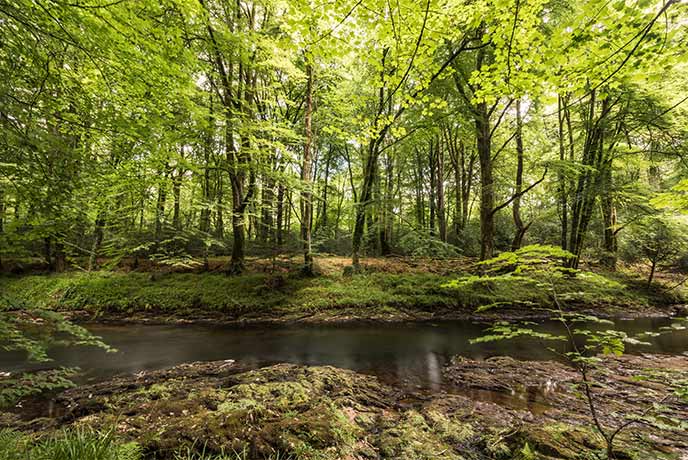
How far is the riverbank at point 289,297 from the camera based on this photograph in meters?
9.90

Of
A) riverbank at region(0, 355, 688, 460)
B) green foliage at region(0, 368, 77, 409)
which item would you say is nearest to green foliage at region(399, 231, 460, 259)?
riverbank at region(0, 355, 688, 460)

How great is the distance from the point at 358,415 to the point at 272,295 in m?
7.45

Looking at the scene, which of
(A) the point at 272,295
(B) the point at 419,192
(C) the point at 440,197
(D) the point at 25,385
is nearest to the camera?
(D) the point at 25,385

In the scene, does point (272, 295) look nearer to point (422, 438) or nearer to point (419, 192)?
point (422, 438)

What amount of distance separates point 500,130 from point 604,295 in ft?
33.8

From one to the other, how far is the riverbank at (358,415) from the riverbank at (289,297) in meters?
4.52

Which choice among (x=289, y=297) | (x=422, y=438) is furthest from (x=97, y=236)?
(x=422, y=438)

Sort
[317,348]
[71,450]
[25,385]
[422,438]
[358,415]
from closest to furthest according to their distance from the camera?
1. [71,450]
2. [422,438]
3. [25,385]
4. [358,415]
5. [317,348]

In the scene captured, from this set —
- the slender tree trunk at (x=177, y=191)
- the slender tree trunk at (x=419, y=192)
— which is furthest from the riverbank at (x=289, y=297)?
the slender tree trunk at (x=419, y=192)

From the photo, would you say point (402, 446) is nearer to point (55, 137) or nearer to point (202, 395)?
point (202, 395)

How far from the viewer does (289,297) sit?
1060 centimetres

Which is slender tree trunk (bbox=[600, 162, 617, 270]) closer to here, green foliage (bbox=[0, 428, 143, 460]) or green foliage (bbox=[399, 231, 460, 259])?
green foliage (bbox=[399, 231, 460, 259])

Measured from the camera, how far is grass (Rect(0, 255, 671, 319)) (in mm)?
10023

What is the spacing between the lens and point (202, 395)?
4.04 metres
